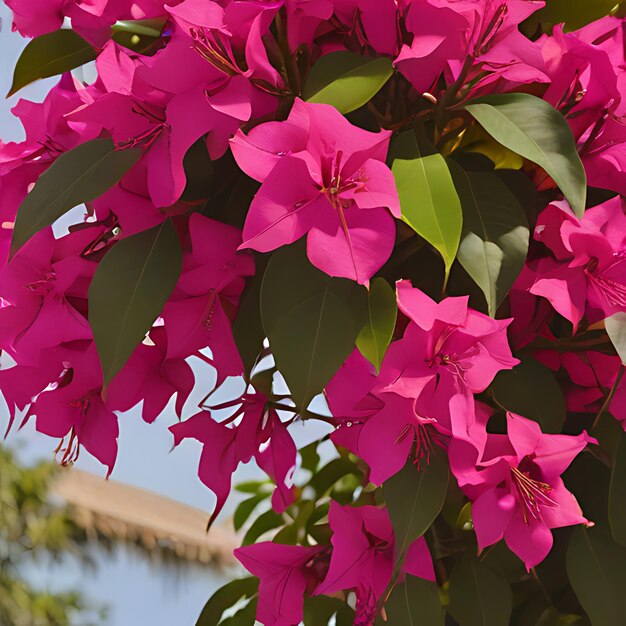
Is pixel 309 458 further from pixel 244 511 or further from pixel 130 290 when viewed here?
pixel 130 290

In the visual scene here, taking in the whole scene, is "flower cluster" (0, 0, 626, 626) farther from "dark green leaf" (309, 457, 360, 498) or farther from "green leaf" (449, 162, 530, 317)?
"dark green leaf" (309, 457, 360, 498)

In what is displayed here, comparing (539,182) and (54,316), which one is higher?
(539,182)

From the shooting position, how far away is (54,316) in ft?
1.46

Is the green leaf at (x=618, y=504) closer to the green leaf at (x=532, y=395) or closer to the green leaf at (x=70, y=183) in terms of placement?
the green leaf at (x=532, y=395)

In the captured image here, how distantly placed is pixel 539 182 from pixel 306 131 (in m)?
0.17

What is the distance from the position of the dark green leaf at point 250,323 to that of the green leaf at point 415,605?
0.14 m

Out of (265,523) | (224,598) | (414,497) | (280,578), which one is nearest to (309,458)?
(265,523)

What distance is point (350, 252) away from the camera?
358mm

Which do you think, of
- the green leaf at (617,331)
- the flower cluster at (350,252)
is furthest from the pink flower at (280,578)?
the green leaf at (617,331)

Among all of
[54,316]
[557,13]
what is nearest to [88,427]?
[54,316]

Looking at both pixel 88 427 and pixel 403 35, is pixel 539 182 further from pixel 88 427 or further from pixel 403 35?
pixel 88 427

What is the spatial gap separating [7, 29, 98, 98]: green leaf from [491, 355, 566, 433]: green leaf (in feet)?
1.04

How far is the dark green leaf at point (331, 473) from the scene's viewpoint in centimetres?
79

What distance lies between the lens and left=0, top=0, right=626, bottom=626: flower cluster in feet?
1.26
